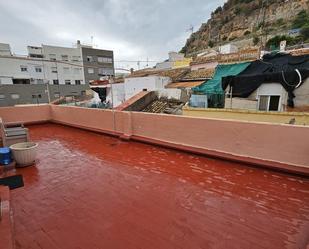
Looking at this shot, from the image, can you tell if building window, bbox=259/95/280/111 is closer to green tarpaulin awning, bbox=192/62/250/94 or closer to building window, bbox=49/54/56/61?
green tarpaulin awning, bbox=192/62/250/94

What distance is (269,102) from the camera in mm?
7816

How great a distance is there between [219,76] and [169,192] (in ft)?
29.0

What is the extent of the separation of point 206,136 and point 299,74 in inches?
231

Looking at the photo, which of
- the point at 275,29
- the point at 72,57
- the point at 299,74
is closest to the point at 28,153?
the point at 299,74

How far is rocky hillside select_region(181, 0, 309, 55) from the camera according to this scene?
31.9 m

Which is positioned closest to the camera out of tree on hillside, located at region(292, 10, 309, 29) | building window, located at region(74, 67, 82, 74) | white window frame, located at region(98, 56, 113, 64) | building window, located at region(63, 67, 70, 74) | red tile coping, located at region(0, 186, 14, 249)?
red tile coping, located at region(0, 186, 14, 249)

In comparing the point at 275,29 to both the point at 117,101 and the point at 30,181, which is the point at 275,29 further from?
the point at 30,181

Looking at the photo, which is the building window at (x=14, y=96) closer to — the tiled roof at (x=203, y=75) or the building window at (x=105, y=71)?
the building window at (x=105, y=71)

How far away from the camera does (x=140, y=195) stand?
2.42m

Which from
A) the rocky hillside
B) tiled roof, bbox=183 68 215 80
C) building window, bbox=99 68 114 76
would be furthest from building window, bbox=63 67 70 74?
the rocky hillside

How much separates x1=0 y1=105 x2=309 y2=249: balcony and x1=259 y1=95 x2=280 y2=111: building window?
574cm

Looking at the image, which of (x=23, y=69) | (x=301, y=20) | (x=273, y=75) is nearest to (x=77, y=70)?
(x=23, y=69)

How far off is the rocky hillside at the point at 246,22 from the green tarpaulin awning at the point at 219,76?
23343 mm

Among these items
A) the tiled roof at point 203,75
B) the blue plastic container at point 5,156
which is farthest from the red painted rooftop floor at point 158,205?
the tiled roof at point 203,75
